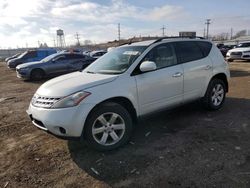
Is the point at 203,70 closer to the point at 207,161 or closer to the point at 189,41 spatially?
the point at 189,41

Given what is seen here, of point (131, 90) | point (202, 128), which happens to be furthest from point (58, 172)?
point (202, 128)

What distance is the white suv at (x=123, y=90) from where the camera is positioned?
12.2ft

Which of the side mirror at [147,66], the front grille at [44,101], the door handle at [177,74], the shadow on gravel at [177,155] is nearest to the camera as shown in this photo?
the shadow on gravel at [177,155]

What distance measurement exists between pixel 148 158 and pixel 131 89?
3.76 ft

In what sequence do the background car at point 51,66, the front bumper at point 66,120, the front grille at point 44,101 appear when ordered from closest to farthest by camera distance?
1. the front bumper at point 66,120
2. the front grille at point 44,101
3. the background car at point 51,66

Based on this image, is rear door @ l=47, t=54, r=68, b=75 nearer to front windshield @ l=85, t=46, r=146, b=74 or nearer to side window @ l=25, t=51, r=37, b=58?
side window @ l=25, t=51, r=37, b=58

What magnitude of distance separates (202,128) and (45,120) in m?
2.90

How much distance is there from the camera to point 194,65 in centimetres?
529

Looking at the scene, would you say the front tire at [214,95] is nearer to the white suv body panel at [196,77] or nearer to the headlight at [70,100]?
the white suv body panel at [196,77]

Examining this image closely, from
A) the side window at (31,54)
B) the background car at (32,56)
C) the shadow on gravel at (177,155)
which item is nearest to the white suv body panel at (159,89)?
the shadow on gravel at (177,155)

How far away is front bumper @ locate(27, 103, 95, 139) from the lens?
11.9 feet

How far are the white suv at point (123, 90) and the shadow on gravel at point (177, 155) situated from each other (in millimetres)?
354

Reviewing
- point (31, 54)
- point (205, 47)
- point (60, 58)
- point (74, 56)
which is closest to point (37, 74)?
point (60, 58)

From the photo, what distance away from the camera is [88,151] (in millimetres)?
4082
